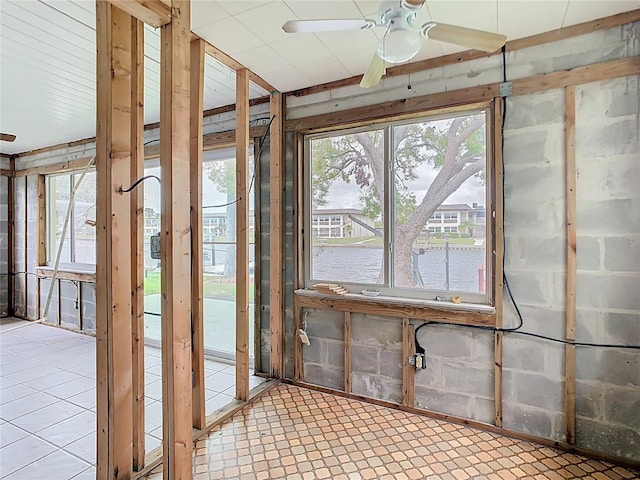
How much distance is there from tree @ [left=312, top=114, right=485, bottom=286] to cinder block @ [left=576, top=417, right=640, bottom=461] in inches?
56.8

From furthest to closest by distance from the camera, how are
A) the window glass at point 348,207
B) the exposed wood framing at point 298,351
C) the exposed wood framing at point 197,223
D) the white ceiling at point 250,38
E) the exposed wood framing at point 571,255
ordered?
1. the exposed wood framing at point 298,351
2. the window glass at point 348,207
3. the exposed wood framing at point 197,223
4. the exposed wood framing at point 571,255
5. the white ceiling at point 250,38

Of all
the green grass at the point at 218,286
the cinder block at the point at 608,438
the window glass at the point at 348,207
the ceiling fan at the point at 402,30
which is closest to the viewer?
the ceiling fan at the point at 402,30

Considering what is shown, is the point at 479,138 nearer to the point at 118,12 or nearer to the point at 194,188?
the point at 194,188

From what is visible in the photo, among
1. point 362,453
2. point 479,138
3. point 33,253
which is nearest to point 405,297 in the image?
point 362,453

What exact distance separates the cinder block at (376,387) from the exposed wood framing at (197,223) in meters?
1.24

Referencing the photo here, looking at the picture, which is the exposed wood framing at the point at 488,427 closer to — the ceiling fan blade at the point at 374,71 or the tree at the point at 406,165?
the tree at the point at 406,165

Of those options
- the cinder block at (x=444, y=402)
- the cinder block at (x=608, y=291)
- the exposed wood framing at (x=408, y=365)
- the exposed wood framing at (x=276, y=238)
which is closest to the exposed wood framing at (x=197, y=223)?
the exposed wood framing at (x=276, y=238)

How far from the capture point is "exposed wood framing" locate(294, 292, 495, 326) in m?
2.50

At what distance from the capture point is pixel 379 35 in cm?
231

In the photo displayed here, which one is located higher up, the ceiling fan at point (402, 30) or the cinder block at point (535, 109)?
the ceiling fan at point (402, 30)

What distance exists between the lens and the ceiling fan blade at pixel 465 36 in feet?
5.22

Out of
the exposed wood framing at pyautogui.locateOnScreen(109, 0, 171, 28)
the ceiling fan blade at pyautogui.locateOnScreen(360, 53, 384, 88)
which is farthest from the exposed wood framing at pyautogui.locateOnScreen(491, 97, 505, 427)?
the exposed wood framing at pyautogui.locateOnScreen(109, 0, 171, 28)

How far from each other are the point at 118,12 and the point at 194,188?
1052mm

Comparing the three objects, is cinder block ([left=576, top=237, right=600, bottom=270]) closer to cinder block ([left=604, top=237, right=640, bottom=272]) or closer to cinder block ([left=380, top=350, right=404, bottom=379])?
cinder block ([left=604, top=237, right=640, bottom=272])
